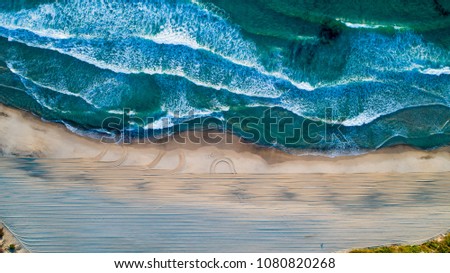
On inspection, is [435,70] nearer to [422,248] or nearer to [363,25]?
[363,25]

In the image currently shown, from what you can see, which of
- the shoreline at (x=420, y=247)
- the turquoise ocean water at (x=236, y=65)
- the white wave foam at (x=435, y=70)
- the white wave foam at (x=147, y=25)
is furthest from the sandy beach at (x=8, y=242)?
the white wave foam at (x=435, y=70)

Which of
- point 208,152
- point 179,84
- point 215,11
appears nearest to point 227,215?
point 208,152

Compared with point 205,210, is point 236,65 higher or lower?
higher

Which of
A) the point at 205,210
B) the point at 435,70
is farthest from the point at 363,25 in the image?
the point at 205,210

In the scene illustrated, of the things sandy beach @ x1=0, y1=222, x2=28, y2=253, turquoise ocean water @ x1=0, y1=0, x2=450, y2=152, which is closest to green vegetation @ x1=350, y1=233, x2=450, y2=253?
turquoise ocean water @ x1=0, y1=0, x2=450, y2=152

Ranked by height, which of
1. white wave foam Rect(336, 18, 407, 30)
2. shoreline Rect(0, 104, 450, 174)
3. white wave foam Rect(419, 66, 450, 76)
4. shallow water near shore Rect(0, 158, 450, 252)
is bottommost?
shallow water near shore Rect(0, 158, 450, 252)

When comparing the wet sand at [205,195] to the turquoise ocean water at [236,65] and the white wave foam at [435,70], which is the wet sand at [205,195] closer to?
the turquoise ocean water at [236,65]

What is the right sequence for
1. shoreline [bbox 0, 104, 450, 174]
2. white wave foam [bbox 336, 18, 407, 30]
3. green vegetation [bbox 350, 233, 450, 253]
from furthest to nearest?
shoreline [bbox 0, 104, 450, 174] → green vegetation [bbox 350, 233, 450, 253] → white wave foam [bbox 336, 18, 407, 30]

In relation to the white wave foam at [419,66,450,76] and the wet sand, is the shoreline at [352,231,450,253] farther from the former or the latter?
the white wave foam at [419,66,450,76]

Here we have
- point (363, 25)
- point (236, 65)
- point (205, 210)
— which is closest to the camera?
point (363, 25)
